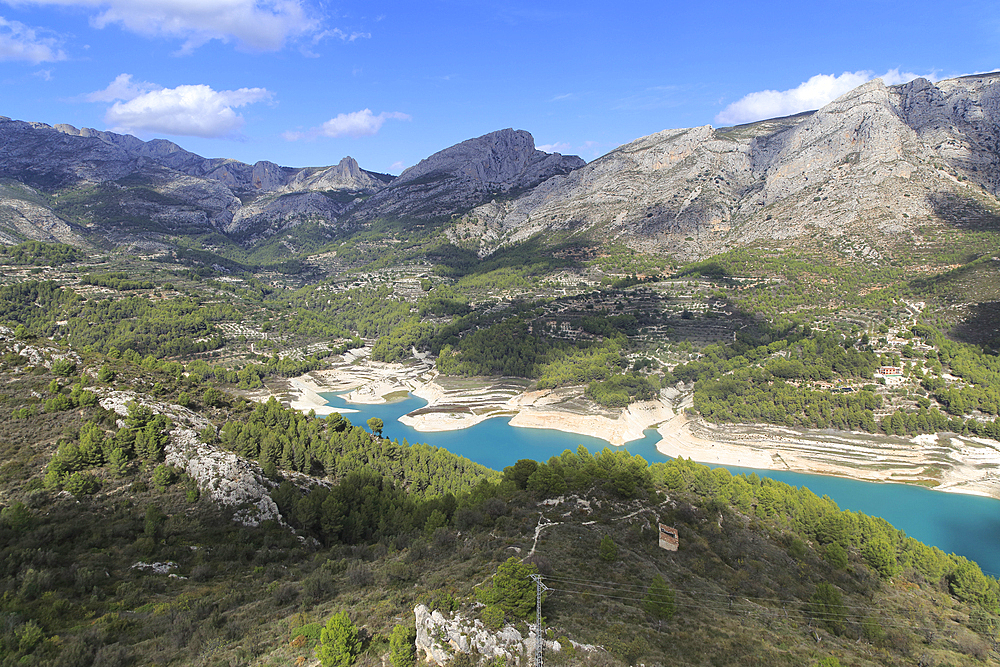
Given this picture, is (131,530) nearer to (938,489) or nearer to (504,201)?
(938,489)

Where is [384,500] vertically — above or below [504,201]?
below

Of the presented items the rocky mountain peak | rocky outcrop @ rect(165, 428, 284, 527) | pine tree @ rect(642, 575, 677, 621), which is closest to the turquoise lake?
pine tree @ rect(642, 575, 677, 621)

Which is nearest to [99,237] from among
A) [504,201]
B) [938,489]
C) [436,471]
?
[504,201]

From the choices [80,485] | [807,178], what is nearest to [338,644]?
[80,485]

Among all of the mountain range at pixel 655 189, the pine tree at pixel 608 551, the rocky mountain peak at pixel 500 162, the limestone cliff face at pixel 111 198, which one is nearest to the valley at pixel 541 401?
the pine tree at pixel 608 551

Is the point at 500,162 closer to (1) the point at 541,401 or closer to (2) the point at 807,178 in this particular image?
(2) the point at 807,178

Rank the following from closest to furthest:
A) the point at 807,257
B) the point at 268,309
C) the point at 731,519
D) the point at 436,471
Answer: the point at 731,519, the point at 436,471, the point at 807,257, the point at 268,309

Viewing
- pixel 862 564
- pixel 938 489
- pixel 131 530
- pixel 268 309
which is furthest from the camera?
pixel 268 309
